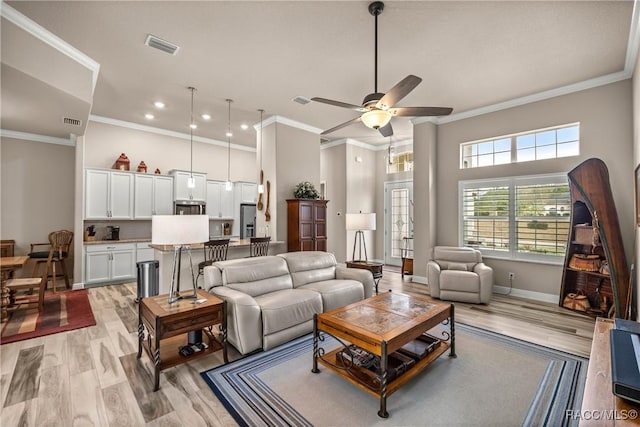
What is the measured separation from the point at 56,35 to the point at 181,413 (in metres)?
3.98

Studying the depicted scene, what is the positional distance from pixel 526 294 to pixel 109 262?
7537 mm

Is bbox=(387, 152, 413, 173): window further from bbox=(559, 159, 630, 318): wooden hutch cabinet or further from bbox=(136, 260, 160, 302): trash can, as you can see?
bbox=(136, 260, 160, 302): trash can

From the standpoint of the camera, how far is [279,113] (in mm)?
5574

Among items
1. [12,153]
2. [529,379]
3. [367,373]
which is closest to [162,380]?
[367,373]

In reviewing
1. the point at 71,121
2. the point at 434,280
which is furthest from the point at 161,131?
the point at 434,280

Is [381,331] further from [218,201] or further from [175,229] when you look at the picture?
[218,201]

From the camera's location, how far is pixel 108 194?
5734mm

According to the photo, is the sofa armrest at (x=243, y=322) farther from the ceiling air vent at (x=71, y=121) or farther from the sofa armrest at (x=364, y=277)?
the ceiling air vent at (x=71, y=121)

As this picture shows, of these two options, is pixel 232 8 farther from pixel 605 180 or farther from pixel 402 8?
pixel 605 180

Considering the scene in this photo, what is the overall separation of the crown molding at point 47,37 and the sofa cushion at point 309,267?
3456 mm

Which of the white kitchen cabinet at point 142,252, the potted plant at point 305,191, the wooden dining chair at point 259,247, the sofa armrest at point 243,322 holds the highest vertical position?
the potted plant at point 305,191

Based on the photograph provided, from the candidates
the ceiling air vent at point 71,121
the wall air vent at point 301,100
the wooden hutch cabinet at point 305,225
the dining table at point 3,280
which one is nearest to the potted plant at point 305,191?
the wooden hutch cabinet at point 305,225

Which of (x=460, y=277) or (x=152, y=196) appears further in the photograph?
(x=152, y=196)

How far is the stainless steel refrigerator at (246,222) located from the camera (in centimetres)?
763
